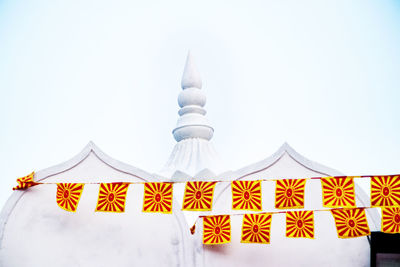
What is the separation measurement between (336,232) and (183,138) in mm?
5548

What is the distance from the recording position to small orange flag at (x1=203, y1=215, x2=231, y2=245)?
834 cm

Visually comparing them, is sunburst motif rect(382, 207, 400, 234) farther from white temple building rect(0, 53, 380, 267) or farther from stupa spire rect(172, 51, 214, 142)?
stupa spire rect(172, 51, 214, 142)

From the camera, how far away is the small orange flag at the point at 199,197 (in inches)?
327

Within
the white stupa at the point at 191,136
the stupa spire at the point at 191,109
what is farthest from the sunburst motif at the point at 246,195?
the stupa spire at the point at 191,109

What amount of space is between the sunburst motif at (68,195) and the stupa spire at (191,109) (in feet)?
16.2

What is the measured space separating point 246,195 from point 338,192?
1.53 meters

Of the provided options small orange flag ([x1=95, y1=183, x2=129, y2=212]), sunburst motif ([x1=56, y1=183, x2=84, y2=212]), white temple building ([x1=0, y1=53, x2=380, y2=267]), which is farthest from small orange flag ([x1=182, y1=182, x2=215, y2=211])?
sunburst motif ([x1=56, y1=183, x2=84, y2=212])

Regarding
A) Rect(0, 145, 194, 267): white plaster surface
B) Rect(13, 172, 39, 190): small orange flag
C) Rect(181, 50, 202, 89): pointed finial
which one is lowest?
Rect(0, 145, 194, 267): white plaster surface

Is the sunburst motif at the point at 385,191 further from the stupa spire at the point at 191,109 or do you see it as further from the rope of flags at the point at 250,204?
the stupa spire at the point at 191,109

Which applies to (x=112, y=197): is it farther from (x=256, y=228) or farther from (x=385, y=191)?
(x=385, y=191)

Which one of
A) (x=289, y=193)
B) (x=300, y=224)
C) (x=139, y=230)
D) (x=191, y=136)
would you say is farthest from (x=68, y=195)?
(x=191, y=136)

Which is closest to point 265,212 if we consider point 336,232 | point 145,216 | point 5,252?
point 336,232

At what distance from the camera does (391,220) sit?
798cm

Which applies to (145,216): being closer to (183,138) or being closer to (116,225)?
(116,225)
